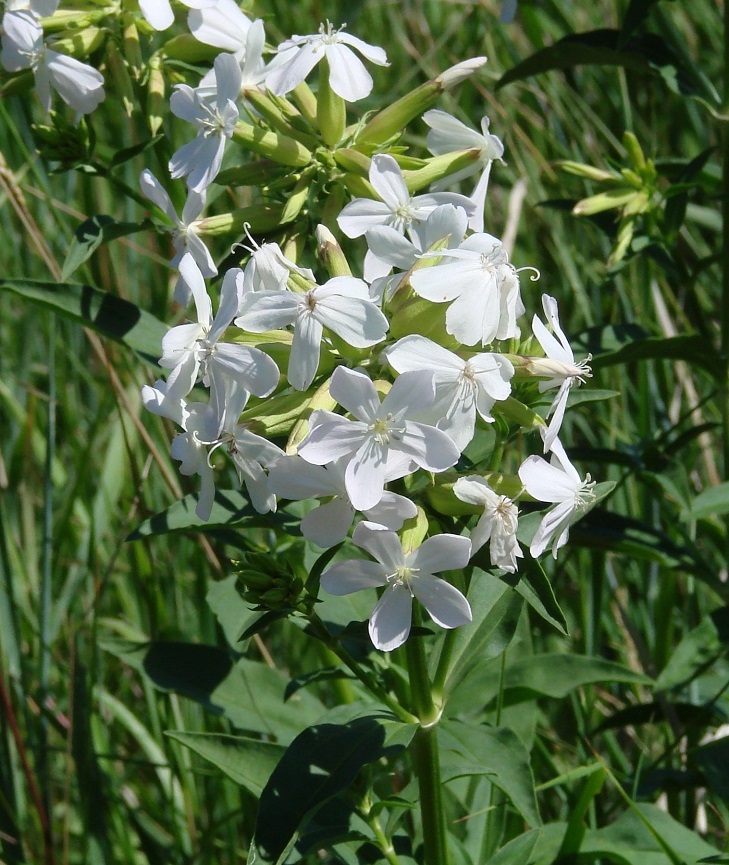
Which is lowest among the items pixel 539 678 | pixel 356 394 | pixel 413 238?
pixel 539 678

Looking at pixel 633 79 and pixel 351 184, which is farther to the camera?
pixel 633 79

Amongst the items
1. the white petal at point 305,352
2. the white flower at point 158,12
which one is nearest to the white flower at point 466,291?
the white petal at point 305,352

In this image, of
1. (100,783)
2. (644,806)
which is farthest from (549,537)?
(100,783)

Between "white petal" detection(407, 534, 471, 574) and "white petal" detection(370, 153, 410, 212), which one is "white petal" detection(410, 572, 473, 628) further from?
"white petal" detection(370, 153, 410, 212)

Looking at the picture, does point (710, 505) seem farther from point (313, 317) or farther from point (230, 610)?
point (313, 317)

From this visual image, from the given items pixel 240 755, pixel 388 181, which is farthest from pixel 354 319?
pixel 240 755

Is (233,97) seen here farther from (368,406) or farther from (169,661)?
(169,661)
